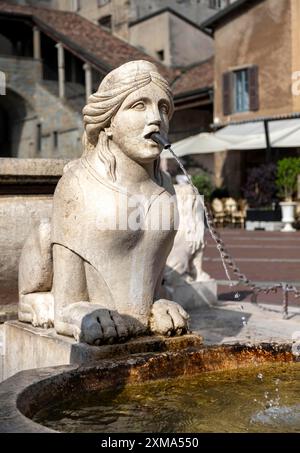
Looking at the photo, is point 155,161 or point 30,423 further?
point 155,161

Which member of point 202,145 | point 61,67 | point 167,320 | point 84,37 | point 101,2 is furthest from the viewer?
point 101,2

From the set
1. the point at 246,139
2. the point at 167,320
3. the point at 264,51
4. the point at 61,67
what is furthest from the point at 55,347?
the point at 61,67

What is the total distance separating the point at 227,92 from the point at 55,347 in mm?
23413

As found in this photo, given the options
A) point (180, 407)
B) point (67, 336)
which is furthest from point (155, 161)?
point (180, 407)

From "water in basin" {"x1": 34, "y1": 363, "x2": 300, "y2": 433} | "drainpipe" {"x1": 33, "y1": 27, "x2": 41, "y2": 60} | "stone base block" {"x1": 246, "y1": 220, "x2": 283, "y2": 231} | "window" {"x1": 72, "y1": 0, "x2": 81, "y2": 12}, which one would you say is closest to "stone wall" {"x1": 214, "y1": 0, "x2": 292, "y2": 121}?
"stone base block" {"x1": 246, "y1": 220, "x2": 283, "y2": 231}

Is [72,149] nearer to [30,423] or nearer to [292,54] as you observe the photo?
[292,54]

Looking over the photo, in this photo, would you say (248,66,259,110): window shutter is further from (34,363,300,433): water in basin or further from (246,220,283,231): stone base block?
(34,363,300,433): water in basin

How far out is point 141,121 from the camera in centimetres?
293

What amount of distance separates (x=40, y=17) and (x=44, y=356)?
33997mm

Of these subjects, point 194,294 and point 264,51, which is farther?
point 264,51

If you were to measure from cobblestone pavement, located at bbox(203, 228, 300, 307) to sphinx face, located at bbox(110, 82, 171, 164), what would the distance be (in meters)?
2.10

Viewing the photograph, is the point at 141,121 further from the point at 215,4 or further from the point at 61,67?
the point at 215,4

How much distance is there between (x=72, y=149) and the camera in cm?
3262

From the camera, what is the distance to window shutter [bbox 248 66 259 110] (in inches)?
966
